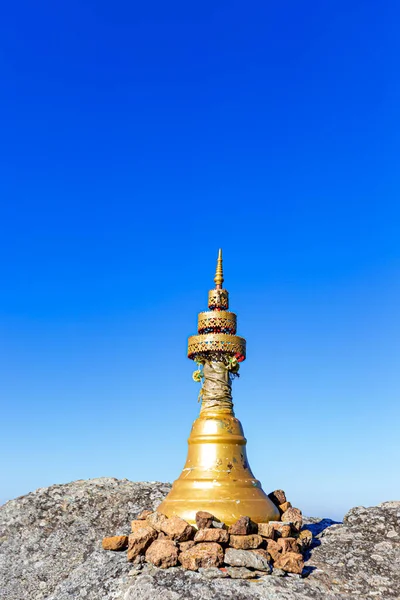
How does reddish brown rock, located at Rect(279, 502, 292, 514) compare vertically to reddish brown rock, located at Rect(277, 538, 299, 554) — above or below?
above

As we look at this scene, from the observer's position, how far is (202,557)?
7.61m

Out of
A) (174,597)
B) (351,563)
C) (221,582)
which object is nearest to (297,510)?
(351,563)

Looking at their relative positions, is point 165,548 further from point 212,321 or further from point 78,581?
point 212,321

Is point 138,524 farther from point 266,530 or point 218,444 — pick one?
point 266,530

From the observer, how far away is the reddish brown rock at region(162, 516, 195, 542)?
8.13m

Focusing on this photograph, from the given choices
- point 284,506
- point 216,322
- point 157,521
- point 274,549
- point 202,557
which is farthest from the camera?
point 216,322

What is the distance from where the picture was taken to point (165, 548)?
7.80m

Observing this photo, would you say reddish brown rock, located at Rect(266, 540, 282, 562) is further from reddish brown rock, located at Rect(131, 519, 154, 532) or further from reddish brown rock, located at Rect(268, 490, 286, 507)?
reddish brown rock, located at Rect(131, 519, 154, 532)

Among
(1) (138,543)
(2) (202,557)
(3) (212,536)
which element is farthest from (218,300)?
(2) (202,557)

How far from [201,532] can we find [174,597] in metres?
1.19

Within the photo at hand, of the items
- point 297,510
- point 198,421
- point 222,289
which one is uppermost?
point 222,289

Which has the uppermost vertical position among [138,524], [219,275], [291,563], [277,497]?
[219,275]

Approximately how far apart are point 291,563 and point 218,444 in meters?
2.36

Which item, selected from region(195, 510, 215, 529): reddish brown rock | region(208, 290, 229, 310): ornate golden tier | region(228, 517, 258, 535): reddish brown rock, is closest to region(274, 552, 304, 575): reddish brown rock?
region(228, 517, 258, 535): reddish brown rock
